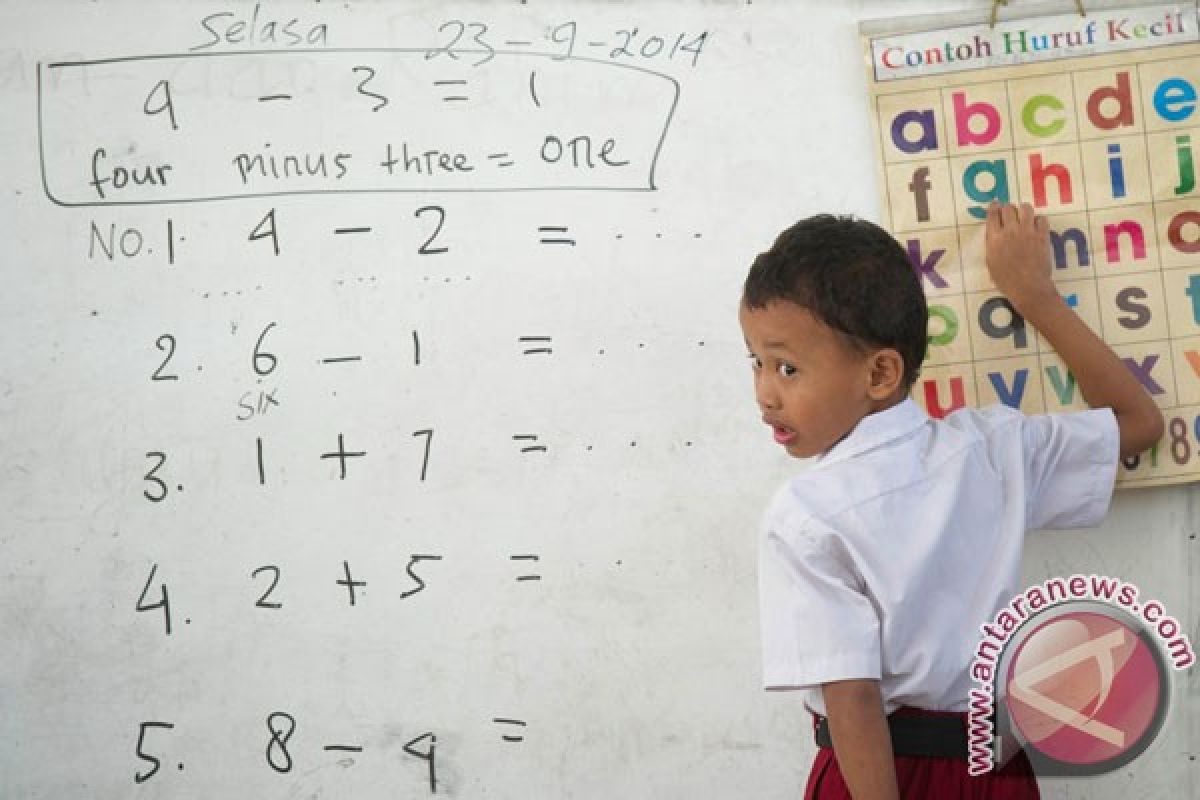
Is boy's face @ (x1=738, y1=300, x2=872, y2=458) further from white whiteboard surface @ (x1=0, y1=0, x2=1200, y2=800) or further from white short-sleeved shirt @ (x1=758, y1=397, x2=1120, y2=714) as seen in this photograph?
white whiteboard surface @ (x1=0, y1=0, x2=1200, y2=800)

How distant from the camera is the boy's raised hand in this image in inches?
62.3

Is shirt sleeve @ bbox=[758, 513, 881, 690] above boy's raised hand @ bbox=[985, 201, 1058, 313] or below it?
below

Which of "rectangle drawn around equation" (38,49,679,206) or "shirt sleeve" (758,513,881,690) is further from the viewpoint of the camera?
"rectangle drawn around equation" (38,49,679,206)

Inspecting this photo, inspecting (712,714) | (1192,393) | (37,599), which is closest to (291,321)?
(37,599)

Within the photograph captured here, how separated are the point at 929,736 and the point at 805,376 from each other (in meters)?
0.37

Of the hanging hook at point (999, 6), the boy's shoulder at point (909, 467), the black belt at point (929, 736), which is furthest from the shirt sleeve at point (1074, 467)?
the hanging hook at point (999, 6)

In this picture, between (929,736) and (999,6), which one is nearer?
(929,736)

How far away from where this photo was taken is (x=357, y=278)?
169 cm

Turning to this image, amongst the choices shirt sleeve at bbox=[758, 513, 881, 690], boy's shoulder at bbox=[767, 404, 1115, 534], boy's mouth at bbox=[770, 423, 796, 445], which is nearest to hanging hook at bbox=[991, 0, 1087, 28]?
boy's shoulder at bbox=[767, 404, 1115, 534]

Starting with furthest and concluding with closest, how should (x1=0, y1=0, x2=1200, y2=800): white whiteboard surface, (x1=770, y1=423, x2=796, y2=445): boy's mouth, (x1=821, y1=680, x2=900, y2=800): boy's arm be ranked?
(x1=0, y1=0, x2=1200, y2=800): white whiteboard surface
(x1=770, y1=423, x2=796, y2=445): boy's mouth
(x1=821, y1=680, x2=900, y2=800): boy's arm

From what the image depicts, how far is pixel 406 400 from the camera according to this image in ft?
5.50

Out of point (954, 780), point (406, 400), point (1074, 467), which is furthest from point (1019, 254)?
point (406, 400)

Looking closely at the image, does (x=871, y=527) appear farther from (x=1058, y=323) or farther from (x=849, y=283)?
(x=1058, y=323)

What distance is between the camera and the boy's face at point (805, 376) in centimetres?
134
